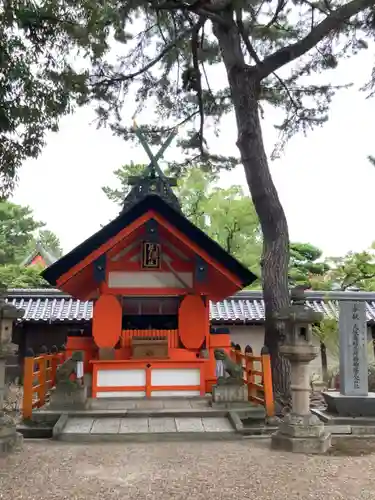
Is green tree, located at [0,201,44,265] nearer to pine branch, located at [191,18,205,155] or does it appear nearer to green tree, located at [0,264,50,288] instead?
green tree, located at [0,264,50,288]

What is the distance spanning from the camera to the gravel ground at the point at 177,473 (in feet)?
15.9

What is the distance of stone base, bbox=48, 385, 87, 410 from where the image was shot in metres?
8.40

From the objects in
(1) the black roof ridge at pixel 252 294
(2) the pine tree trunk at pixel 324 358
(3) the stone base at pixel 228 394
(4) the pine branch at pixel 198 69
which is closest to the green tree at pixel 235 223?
(1) the black roof ridge at pixel 252 294

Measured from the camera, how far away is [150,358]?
31.4 feet

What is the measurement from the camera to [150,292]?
10.3 metres

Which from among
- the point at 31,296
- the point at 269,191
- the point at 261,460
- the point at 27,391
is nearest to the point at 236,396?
the point at 261,460

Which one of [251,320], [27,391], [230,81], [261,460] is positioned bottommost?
[261,460]

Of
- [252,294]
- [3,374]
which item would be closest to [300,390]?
[3,374]

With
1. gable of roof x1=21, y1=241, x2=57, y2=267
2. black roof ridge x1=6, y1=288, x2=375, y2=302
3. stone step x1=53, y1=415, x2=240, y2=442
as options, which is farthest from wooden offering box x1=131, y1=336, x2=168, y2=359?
gable of roof x1=21, y1=241, x2=57, y2=267

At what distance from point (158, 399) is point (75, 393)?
5.45 ft

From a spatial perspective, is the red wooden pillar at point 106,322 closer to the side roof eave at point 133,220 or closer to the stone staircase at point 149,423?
the side roof eave at point 133,220

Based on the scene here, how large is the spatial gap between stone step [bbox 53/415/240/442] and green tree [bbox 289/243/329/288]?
1355 cm

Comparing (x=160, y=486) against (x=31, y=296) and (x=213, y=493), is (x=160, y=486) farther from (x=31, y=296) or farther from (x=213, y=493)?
(x=31, y=296)

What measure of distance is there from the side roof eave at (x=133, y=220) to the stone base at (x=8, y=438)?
347 cm
